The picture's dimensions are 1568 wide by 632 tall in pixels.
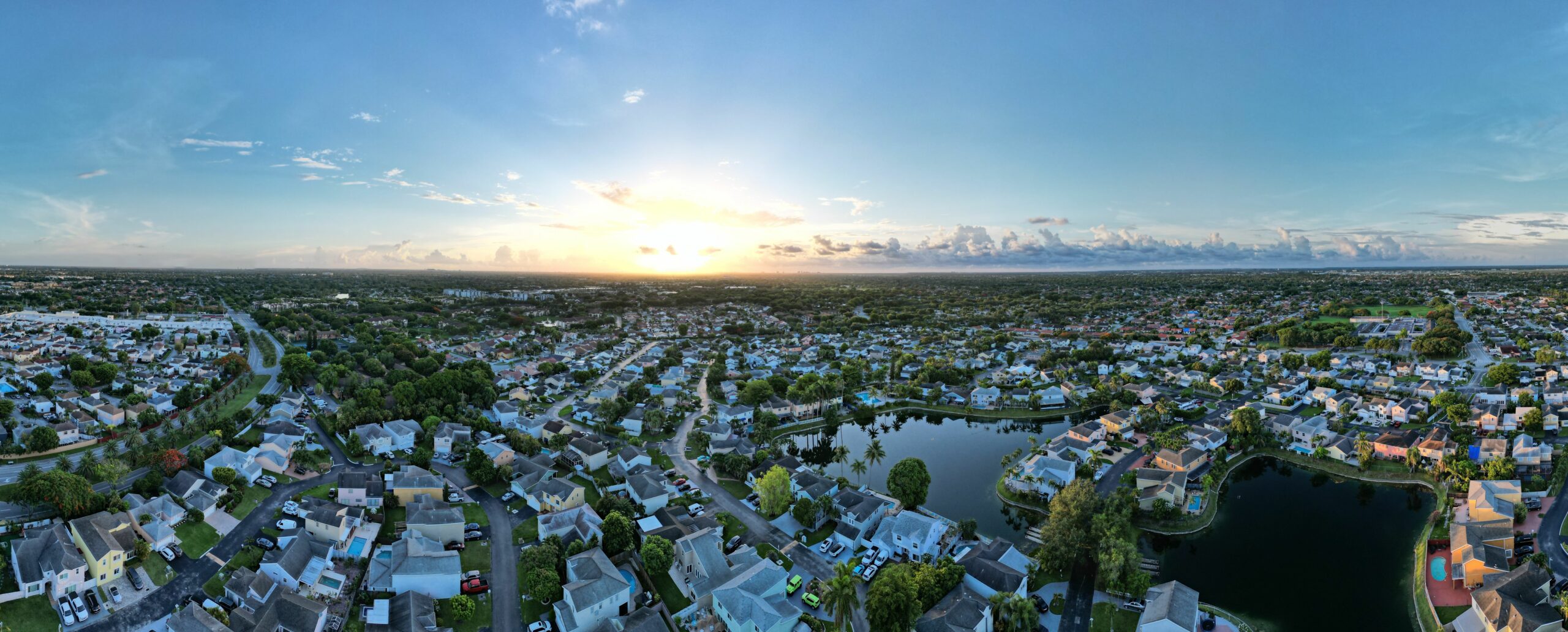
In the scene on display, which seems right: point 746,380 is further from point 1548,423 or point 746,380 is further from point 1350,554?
point 1548,423

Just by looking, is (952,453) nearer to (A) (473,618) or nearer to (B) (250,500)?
(A) (473,618)

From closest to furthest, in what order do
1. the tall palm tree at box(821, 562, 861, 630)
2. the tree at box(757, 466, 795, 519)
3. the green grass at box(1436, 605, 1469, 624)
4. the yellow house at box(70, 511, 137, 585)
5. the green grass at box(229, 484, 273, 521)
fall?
the tall palm tree at box(821, 562, 861, 630) < the green grass at box(1436, 605, 1469, 624) < the yellow house at box(70, 511, 137, 585) < the green grass at box(229, 484, 273, 521) < the tree at box(757, 466, 795, 519)

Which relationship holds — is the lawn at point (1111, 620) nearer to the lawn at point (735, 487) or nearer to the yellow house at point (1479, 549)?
the yellow house at point (1479, 549)

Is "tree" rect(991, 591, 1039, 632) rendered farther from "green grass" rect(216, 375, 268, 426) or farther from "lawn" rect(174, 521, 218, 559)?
"green grass" rect(216, 375, 268, 426)

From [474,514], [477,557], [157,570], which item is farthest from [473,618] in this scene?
[157,570]

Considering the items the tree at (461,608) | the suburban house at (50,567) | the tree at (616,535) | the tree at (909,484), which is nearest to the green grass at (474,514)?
the tree at (616,535)

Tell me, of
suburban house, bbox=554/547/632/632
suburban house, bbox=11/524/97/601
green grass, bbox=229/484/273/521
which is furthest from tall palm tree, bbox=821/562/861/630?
green grass, bbox=229/484/273/521

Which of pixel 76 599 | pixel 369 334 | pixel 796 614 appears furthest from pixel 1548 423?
pixel 369 334
